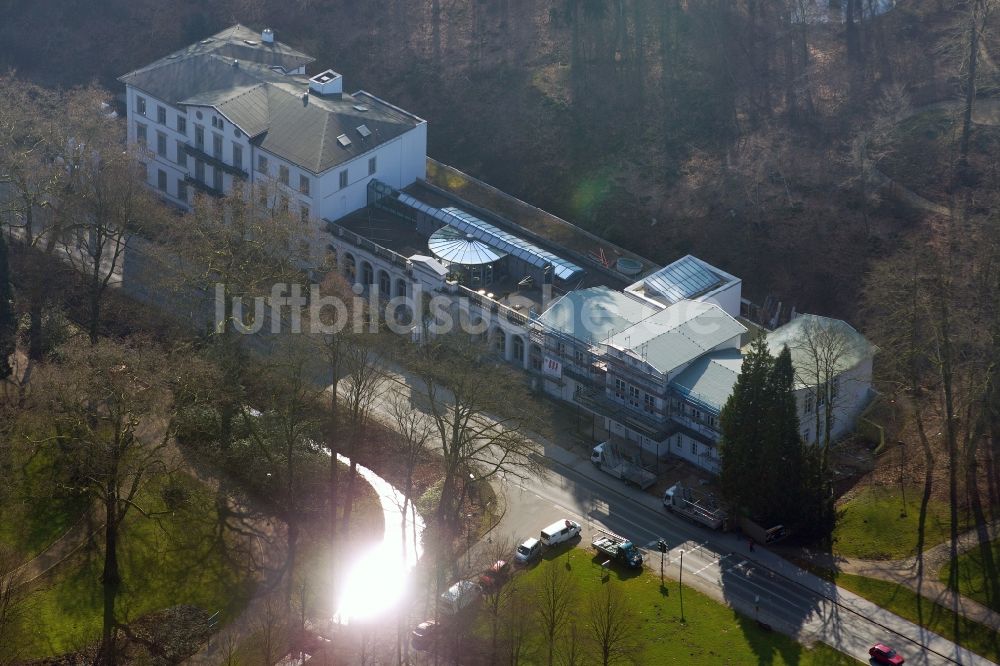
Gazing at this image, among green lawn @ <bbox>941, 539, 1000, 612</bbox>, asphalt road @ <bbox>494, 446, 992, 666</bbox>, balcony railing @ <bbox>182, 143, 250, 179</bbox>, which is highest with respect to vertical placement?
balcony railing @ <bbox>182, 143, 250, 179</bbox>

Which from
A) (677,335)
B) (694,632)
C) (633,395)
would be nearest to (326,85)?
(677,335)

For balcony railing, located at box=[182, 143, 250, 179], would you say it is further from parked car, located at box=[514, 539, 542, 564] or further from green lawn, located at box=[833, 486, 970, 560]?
green lawn, located at box=[833, 486, 970, 560]

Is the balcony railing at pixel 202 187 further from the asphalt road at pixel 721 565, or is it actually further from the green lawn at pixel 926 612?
the green lawn at pixel 926 612

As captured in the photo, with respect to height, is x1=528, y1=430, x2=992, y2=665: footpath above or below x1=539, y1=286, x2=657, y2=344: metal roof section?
below

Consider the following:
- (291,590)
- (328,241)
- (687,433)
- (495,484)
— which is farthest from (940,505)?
(328,241)

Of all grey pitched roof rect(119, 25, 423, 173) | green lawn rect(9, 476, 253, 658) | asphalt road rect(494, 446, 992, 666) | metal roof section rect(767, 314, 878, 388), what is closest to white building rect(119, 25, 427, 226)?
grey pitched roof rect(119, 25, 423, 173)

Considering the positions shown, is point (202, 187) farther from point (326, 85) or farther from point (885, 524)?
point (885, 524)

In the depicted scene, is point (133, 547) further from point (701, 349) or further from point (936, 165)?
point (936, 165)
